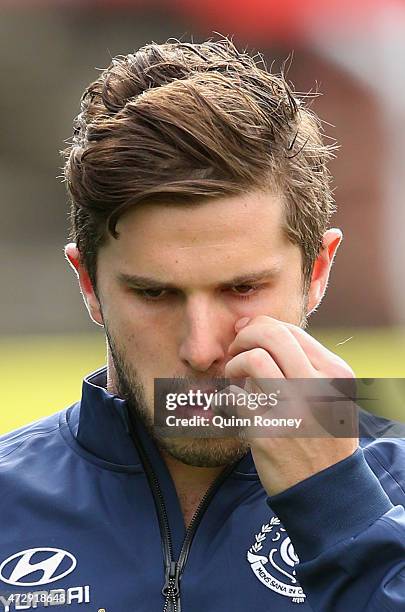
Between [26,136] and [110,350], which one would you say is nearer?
[110,350]

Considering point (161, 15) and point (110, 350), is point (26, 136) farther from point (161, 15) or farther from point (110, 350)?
point (110, 350)

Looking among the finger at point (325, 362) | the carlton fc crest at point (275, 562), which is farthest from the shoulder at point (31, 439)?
the finger at point (325, 362)

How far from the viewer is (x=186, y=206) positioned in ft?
7.20

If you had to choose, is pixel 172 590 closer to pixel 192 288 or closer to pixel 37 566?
pixel 37 566

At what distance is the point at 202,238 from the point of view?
2168 millimetres

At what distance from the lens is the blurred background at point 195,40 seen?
10508 mm

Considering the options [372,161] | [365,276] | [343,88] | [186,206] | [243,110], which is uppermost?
[243,110]

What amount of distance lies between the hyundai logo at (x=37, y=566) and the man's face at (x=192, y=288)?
0.99ft

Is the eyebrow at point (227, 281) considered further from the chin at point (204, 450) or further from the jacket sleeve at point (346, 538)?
the jacket sleeve at point (346, 538)

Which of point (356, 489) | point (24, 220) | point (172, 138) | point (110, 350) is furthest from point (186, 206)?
point (24, 220)

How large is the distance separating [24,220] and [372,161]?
3626mm

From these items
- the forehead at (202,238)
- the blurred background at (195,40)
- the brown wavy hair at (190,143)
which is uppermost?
the brown wavy hair at (190,143)

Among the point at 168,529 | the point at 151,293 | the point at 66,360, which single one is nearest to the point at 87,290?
the point at 151,293

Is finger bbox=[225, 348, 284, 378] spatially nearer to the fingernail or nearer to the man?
the man
